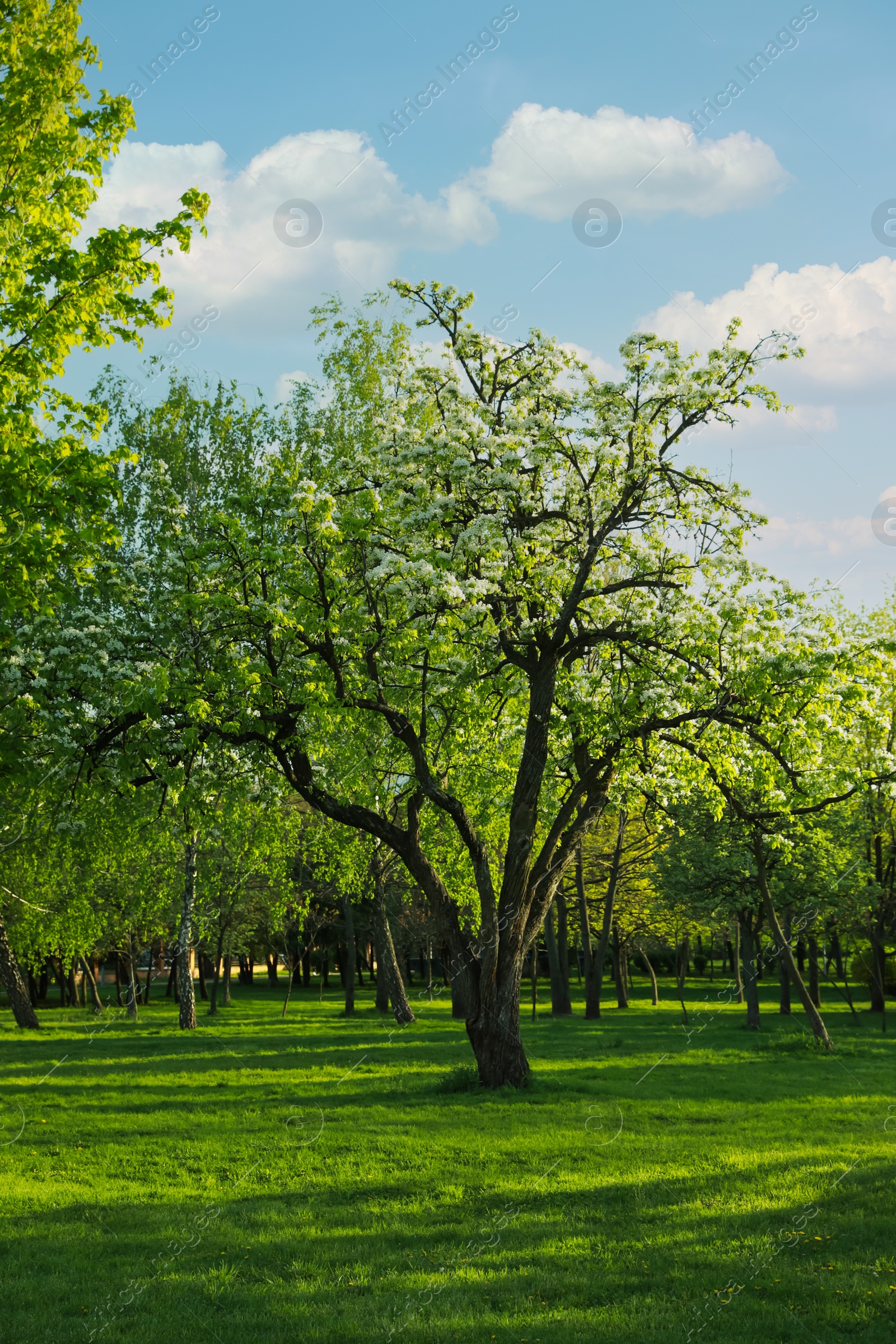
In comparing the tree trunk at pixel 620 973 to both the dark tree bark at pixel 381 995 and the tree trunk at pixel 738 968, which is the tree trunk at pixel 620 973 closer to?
the tree trunk at pixel 738 968

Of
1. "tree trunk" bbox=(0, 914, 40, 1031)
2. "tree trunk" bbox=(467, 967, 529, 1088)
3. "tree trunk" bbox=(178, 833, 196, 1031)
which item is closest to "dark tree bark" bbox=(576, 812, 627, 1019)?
"tree trunk" bbox=(178, 833, 196, 1031)

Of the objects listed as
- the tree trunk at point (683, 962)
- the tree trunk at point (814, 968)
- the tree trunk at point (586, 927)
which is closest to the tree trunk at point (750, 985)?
the tree trunk at point (814, 968)

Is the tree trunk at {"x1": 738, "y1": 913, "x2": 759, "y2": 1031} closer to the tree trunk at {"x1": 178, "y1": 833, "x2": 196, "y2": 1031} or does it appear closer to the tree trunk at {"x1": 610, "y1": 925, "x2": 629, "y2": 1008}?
the tree trunk at {"x1": 610, "y1": 925, "x2": 629, "y2": 1008}

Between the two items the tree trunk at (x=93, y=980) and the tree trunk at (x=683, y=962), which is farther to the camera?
the tree trunk at (x=93, y=980)

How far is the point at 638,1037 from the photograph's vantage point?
30.2 meters

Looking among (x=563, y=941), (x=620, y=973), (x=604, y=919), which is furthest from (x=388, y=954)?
(x=620, y=973)

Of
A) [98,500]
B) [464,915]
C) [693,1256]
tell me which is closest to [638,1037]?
[464,915]

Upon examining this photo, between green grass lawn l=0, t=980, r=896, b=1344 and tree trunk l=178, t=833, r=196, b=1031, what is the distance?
812 cm

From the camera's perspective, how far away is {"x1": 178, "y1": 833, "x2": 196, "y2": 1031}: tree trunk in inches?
1225

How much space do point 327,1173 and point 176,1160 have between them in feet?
8.00

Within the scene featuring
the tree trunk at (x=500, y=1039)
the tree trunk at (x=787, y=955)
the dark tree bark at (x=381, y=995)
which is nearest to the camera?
the tree trunk at (x=500, y=1039)

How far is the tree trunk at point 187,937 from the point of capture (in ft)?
102

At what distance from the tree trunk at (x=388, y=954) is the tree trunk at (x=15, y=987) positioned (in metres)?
12.5

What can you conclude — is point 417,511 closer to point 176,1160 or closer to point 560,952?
point 176,1160
